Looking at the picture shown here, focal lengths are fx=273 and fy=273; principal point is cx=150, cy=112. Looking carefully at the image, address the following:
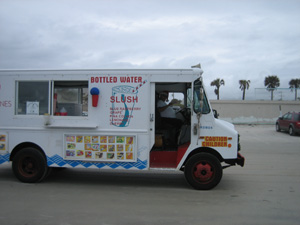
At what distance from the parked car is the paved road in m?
11.2

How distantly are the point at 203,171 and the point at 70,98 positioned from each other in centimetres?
345

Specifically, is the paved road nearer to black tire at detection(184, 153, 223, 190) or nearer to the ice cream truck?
black tire at detection(184, 153, 223, 190)

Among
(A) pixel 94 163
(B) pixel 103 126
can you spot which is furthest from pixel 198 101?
(A) pixel 94 163

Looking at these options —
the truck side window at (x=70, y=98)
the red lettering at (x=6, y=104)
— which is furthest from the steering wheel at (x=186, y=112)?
the red lettering at (x=6, y=104)

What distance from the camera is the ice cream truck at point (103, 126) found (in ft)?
19.5

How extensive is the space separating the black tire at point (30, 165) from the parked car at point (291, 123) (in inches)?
647

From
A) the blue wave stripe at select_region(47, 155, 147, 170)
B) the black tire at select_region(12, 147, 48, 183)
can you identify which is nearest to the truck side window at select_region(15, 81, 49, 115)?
the black tire at select_region(12, 147, 48, 183)

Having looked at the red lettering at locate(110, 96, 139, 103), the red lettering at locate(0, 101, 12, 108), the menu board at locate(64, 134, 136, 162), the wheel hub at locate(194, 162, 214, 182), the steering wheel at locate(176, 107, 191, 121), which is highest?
the red lettering at locate(110, 96, 139, 103)

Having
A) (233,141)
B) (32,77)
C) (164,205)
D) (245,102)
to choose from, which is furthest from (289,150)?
(245,102)

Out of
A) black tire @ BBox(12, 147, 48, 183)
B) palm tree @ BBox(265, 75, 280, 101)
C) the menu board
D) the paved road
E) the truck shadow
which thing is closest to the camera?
the paved road

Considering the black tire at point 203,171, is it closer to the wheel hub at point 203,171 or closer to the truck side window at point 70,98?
the wheel hub at point 203,171

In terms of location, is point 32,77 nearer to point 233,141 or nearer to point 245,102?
point 233,141

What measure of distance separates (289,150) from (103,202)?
961cm

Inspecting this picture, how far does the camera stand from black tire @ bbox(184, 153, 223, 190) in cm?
590
